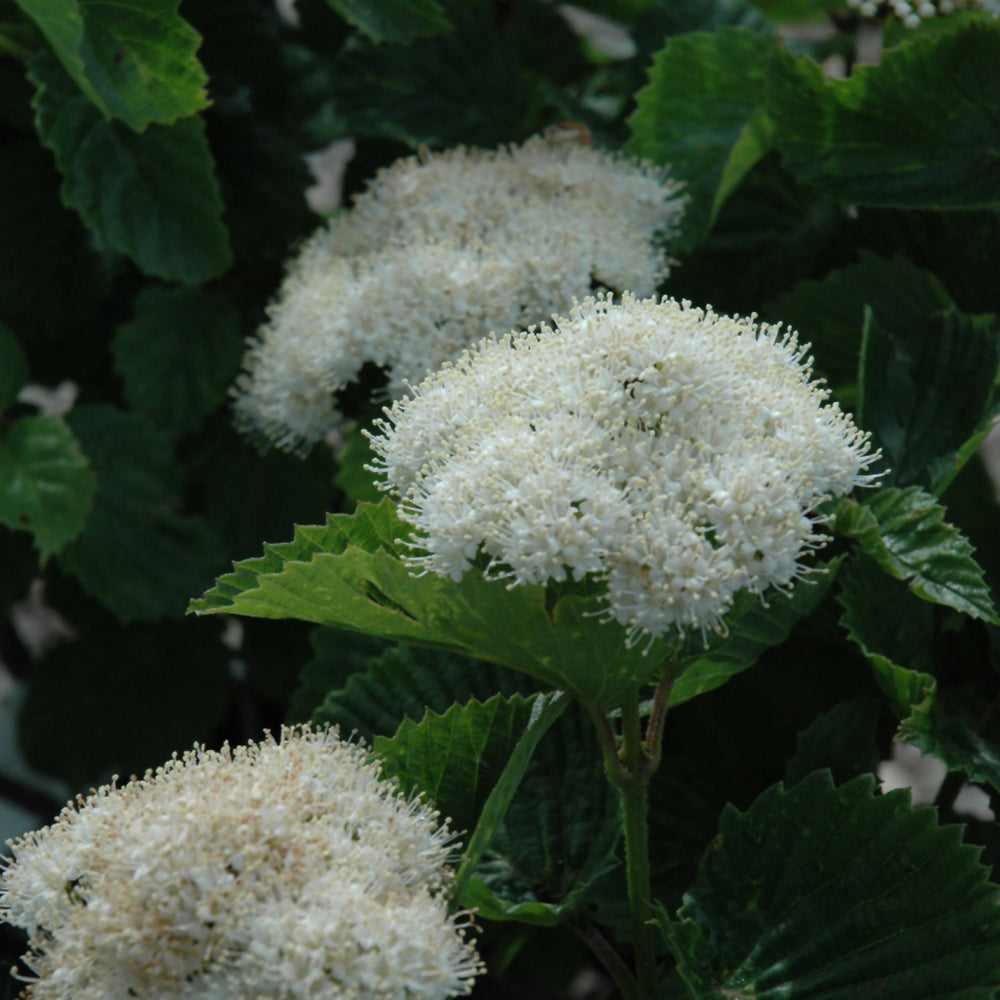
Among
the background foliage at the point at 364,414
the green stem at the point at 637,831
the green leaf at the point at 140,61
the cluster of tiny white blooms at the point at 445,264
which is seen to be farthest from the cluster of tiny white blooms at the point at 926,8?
the green stem at the point at 637,831

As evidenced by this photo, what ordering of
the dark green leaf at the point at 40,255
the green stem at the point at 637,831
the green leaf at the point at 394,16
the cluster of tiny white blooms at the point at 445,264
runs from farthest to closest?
the dark green leaf at the point at 40,255, the green leaf at the point at 394,16, the cluster of tiny white blooms at the point at 445,264, the green stem at the point at 637,831

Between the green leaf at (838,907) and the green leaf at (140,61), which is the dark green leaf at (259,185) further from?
the green leaf at (838,907)

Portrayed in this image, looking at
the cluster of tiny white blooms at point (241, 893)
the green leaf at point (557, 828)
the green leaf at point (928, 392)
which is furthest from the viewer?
the green leaf at point (928, 392)

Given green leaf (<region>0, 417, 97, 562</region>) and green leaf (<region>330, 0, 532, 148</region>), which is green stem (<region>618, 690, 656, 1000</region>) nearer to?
green leaf (<region>0, 417, 97, 562</region>)

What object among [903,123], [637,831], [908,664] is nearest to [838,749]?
[908,664]

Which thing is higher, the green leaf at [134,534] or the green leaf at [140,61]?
the green leaf at [140,61]

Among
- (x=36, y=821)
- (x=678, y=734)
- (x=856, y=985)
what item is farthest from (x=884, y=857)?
(x=36, y=821)

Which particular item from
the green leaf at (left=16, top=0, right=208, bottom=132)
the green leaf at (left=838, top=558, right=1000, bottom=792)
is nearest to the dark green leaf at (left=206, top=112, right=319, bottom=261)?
the green leaf at (left=16, top=0, right=208, bottom=132)

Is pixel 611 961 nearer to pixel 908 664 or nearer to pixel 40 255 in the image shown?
pixel 908 664
